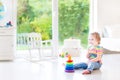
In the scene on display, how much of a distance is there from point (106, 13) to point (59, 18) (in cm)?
108

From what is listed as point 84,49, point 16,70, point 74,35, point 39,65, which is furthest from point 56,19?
point 16,70

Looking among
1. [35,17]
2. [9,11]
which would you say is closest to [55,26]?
[35,17]

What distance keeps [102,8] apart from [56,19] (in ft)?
3.57

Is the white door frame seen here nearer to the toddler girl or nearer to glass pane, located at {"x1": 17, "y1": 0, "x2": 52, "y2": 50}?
glass pane, located at {"x1": 17, "y1": 0, "x2": 52, "y2": 50}

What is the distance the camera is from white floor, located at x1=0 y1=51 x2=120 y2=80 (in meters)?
3.45

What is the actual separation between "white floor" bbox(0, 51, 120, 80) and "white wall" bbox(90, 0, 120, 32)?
4.10ft

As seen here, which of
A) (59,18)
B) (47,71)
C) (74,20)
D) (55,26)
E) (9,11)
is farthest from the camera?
(74,20)

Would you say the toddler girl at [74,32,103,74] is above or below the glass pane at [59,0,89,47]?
below

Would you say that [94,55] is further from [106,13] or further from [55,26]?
[106,13]

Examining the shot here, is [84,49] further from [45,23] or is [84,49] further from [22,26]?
[22,26]

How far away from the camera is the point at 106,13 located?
5723 millimetres

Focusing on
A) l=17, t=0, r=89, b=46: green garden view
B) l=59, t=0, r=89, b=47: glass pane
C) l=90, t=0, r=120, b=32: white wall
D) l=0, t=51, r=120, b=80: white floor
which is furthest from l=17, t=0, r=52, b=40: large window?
l=90, t=0, r=120, b=32: white wall

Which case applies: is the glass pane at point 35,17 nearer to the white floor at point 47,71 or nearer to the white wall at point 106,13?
the white floor at point 47,71

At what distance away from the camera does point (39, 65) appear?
4.36 meters
